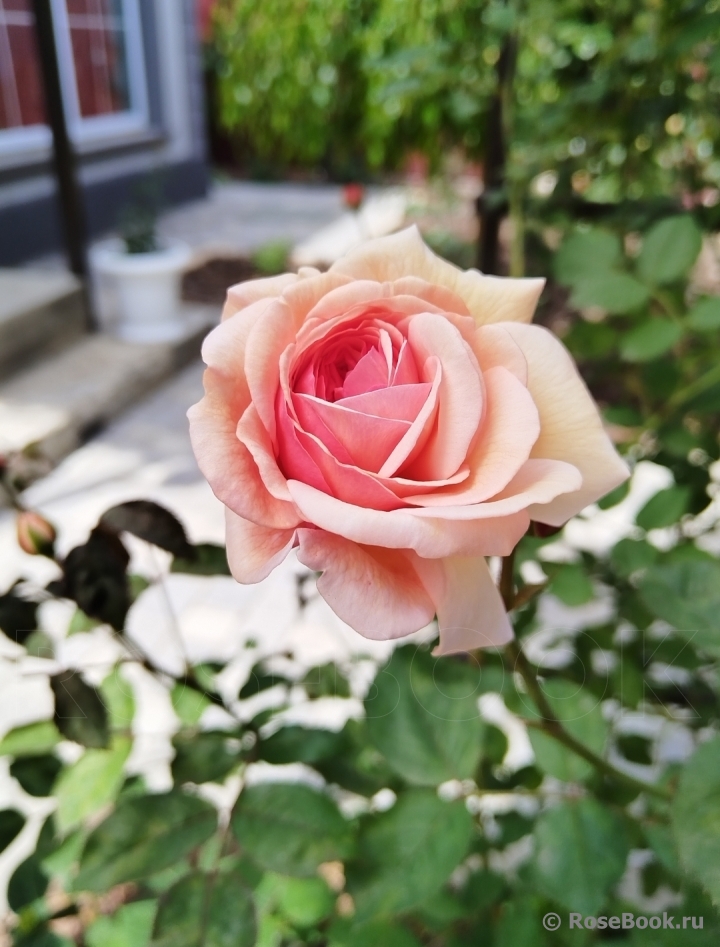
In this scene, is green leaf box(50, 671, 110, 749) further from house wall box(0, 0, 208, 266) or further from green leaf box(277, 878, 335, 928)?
house wall box(0, 0, 208, 266)

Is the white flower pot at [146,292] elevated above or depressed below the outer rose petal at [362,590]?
below

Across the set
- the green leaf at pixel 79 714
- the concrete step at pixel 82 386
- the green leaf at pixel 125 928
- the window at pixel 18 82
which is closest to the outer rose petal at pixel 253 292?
the green leaf at pixel 79 714

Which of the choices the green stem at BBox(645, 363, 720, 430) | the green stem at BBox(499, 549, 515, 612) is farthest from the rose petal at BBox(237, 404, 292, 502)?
the green stem at BBox(645, 363, 720, 430)

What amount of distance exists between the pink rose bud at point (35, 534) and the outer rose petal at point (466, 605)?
9.7 inches

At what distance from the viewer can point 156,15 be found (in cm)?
416

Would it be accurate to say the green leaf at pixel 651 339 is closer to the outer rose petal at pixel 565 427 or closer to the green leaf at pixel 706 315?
the green leaf at pixel 706 315

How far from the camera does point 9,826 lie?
1.60ft

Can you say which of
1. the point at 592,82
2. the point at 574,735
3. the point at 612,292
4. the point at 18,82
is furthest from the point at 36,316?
the point at 574,735

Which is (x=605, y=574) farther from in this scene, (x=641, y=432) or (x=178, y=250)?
(x=178, y=250)

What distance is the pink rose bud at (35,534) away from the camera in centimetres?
39

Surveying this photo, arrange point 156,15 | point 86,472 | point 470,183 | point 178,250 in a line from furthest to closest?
point 470,183 < point 156,15 < point 178,250 < point 86,472

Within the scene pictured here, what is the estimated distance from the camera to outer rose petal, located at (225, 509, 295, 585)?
0.78 feet

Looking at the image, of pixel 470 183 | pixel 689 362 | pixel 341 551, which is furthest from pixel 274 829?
pixel 470 183

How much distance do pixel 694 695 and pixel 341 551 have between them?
0.53 meters
